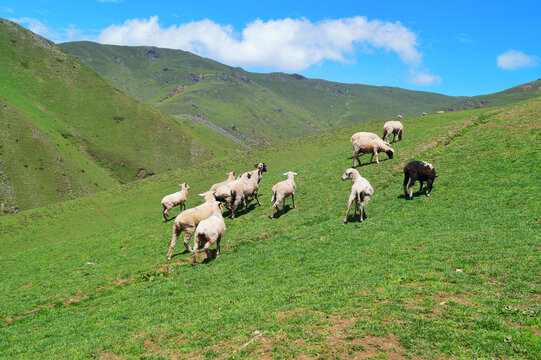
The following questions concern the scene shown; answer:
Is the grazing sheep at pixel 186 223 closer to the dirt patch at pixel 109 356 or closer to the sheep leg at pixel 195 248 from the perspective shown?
the sheep leg at pixel 195 248

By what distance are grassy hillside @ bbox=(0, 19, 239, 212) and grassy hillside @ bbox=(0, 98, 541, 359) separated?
59.2 metres

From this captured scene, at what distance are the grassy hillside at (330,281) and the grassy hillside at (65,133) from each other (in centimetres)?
5922

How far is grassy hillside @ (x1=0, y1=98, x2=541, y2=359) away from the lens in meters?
8.06

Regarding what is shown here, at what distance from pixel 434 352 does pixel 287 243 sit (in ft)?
38.9

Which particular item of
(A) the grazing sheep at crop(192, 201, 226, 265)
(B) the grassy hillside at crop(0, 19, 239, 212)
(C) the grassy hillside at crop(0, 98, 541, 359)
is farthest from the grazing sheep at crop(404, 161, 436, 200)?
(B) the grassy hillside at crop(0, 19, 239, 212)

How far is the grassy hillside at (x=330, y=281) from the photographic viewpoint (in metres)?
8.06

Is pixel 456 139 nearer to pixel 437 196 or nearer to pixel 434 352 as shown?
pixel 437 196

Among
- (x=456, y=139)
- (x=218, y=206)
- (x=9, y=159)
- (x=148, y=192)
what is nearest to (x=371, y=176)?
(x=456, y=139)

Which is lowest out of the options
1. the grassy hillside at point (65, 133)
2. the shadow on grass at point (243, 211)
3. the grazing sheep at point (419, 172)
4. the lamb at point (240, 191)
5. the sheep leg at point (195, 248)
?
the sheep leg at point (195, 248)

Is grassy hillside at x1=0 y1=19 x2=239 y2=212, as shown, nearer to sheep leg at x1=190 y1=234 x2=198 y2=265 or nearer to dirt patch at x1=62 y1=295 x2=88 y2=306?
dirt patch at x1=62 y1=295 x2=88 y2=306

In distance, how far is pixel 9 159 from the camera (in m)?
77.6

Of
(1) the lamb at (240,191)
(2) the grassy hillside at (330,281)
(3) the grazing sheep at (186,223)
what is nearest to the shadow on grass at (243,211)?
(1) the lamb at (240,191)

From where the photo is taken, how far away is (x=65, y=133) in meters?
104

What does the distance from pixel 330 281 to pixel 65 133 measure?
120 meters
